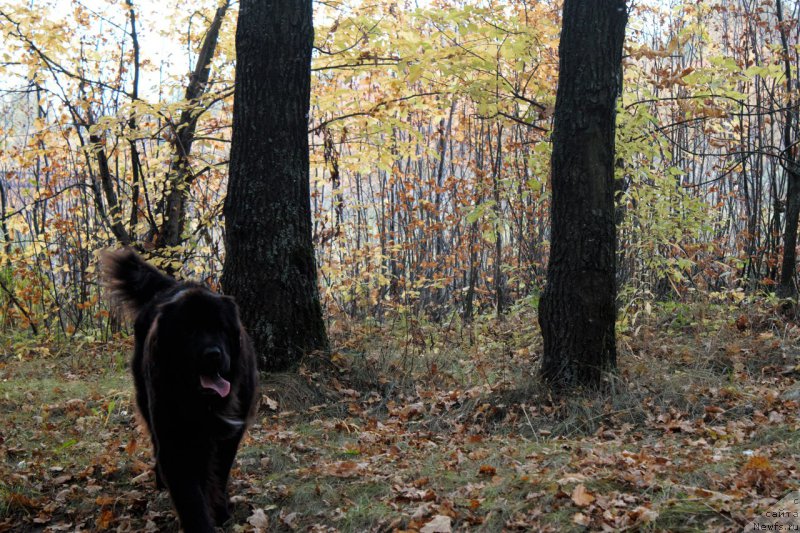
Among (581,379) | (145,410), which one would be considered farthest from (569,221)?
(145,410)

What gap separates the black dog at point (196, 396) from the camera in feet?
11.6

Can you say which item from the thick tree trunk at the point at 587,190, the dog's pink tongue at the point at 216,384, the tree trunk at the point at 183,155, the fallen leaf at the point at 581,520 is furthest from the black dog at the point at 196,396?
the tree trunk at the point at 183,155

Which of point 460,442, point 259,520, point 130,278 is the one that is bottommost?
point 259,520

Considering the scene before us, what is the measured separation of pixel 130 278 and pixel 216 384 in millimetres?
1668

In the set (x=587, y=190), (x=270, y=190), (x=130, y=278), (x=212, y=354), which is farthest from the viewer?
(x=270, y=190)

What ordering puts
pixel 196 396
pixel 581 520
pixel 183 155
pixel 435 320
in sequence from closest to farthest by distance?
pixel 581 520, pixel 196 396, pixel 183 155, pixel 435 320

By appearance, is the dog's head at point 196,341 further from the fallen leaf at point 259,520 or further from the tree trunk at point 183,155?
the tree trunk at point 183,155

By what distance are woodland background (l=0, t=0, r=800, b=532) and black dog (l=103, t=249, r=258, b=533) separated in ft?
1.55

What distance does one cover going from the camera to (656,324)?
8859 millimetres

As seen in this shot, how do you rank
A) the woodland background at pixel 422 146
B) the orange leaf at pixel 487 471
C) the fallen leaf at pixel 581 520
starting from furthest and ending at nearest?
1. the woodland background at pixel 422 146
2. the orange leaf at pixel 487 471
3. the fallen leaf at pixel 581 520

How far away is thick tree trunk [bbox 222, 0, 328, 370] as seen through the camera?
635cm

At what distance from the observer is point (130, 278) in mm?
4832

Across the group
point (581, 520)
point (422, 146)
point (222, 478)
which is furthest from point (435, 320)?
point (581, 520)

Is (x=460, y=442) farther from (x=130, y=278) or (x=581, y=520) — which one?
(x=130, y=278)
